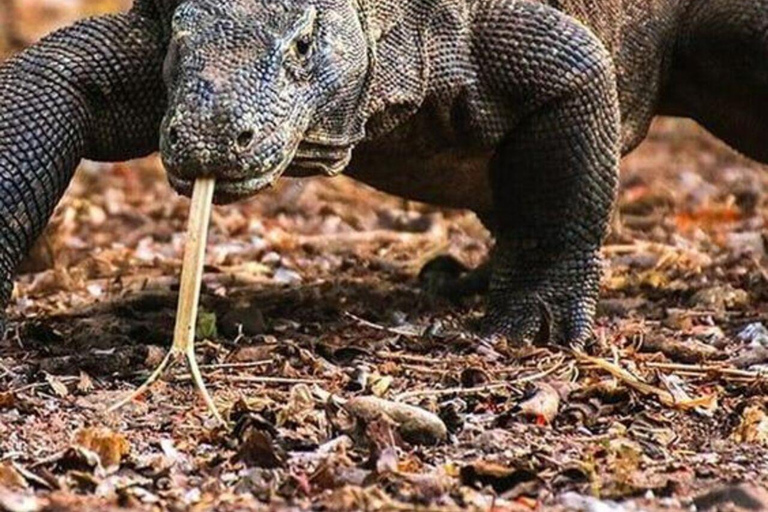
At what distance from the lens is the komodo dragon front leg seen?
6.26m

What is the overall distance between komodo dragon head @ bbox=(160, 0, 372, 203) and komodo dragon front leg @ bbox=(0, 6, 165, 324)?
0.62 meters

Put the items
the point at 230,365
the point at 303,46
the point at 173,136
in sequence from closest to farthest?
1. the point at 173,136
2. the point at 303,46
3. the point at 230,365

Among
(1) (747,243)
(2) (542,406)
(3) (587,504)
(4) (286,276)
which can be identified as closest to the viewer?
(3) (587,504)

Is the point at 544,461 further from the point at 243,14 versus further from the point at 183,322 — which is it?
the point at 243,14

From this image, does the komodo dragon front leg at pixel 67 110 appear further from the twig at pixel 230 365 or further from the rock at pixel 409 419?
the rock at pixel 409 419

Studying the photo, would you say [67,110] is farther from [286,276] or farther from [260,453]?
[286,276]

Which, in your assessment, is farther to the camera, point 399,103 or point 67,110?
point 399,103

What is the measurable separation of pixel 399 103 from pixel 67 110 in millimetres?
1120

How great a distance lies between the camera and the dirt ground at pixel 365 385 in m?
4.66

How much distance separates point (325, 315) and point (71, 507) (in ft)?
10.1

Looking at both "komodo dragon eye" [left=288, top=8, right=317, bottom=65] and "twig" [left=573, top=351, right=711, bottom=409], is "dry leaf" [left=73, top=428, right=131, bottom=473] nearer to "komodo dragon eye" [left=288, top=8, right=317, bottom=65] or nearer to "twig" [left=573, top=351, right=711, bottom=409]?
"komodo dragon eye" [left=288, top=8, right=317, bottom=65]

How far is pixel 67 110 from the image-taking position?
6.39 metres

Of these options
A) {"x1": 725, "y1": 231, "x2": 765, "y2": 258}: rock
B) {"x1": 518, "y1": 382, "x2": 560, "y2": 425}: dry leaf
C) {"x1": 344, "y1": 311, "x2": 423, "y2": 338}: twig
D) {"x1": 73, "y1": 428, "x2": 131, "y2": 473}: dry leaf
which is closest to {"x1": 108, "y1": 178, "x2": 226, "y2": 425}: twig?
{"x1": 73, "y1": 428, "x2": 131, "y2": 473}: dry leaf

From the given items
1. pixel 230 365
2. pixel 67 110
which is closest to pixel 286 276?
pixel 67 110
